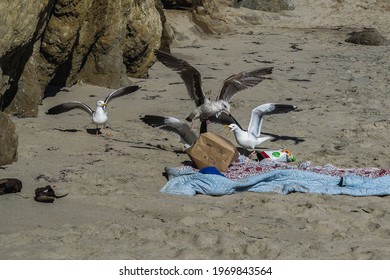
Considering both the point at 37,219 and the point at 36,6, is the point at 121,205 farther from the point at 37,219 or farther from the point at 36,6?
the point at 36,6

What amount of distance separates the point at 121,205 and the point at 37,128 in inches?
114

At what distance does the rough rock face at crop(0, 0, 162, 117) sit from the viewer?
29.0 ft

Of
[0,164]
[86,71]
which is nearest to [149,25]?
[86,71]

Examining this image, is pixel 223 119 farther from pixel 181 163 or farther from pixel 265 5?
pixel 265 5

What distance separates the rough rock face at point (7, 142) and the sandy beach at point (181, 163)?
0.48 ft

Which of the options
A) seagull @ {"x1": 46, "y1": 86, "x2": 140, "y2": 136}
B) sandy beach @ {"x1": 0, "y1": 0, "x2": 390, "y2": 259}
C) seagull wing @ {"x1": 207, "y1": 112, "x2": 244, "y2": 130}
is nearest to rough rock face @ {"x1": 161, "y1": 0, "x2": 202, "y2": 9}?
sandy beach @ {"x1": 0, "y1": 0, "x2": 390, "y2": 259}

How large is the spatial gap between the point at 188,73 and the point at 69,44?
2536 millimetres

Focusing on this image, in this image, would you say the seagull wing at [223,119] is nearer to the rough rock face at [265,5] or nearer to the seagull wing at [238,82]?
the seagull wing at [238,82]

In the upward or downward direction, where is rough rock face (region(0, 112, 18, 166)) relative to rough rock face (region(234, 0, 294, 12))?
upward

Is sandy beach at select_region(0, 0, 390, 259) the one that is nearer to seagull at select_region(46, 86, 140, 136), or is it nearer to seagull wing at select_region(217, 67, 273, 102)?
seagull at select_region(46, 86, 140, 136)

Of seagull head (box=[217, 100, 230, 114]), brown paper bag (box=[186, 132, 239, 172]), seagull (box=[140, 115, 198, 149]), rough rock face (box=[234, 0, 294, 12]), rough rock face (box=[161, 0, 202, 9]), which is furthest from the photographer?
rough rock face (box=[234, 0, 294, 12])

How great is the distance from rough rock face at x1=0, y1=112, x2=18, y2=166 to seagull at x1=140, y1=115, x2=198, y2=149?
1.46 meters

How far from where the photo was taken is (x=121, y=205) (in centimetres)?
650

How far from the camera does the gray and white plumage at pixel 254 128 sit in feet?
27.4
